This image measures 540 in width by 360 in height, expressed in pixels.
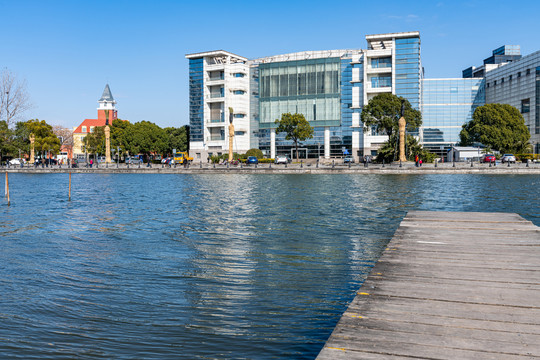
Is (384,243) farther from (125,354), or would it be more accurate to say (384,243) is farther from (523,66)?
(523,66)

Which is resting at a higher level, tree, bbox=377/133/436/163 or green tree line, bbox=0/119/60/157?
green tree line, bbox=0/119/60/157

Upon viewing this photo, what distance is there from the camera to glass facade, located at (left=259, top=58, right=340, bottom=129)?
105 metres

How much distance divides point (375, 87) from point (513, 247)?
93327mm

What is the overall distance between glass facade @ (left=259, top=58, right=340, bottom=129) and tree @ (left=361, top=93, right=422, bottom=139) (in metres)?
26.2

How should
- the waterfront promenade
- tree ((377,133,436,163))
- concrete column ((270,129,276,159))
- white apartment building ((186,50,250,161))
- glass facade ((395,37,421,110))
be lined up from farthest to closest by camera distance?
white apartment building ((186,50,250,161))
concrete column ((270,129,276,159))
glass facade ((395,37,421,110))
tree ((377,133,436,163))
the waterfront promenade

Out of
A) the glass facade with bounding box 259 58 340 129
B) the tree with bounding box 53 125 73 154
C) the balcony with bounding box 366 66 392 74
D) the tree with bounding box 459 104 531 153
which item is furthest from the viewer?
the tree with bounding box 53 125 73 154

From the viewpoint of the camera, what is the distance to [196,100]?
118 meters

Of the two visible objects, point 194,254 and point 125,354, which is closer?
point 125,354

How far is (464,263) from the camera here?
7555 mm

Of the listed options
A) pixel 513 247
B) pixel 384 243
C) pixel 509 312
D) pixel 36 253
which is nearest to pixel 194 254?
pixel 36 253

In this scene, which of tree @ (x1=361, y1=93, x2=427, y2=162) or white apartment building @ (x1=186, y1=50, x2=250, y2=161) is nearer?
tree @ (x1=361, y1=93, x2=427, y2=162)

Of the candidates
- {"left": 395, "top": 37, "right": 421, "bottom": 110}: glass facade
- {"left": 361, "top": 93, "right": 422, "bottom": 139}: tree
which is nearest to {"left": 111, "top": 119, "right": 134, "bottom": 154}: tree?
{"left": 361, "top": 93, "right": 422, "bottom": 139}: tree

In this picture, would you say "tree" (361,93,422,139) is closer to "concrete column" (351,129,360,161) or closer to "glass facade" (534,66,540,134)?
"concrete column" (351,129,360,161)

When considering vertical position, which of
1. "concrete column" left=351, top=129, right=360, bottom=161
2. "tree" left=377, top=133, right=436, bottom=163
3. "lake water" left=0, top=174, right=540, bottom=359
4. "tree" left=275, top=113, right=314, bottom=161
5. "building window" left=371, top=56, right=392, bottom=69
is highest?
"building window" left=371, top=56, right=392, bottom=69
